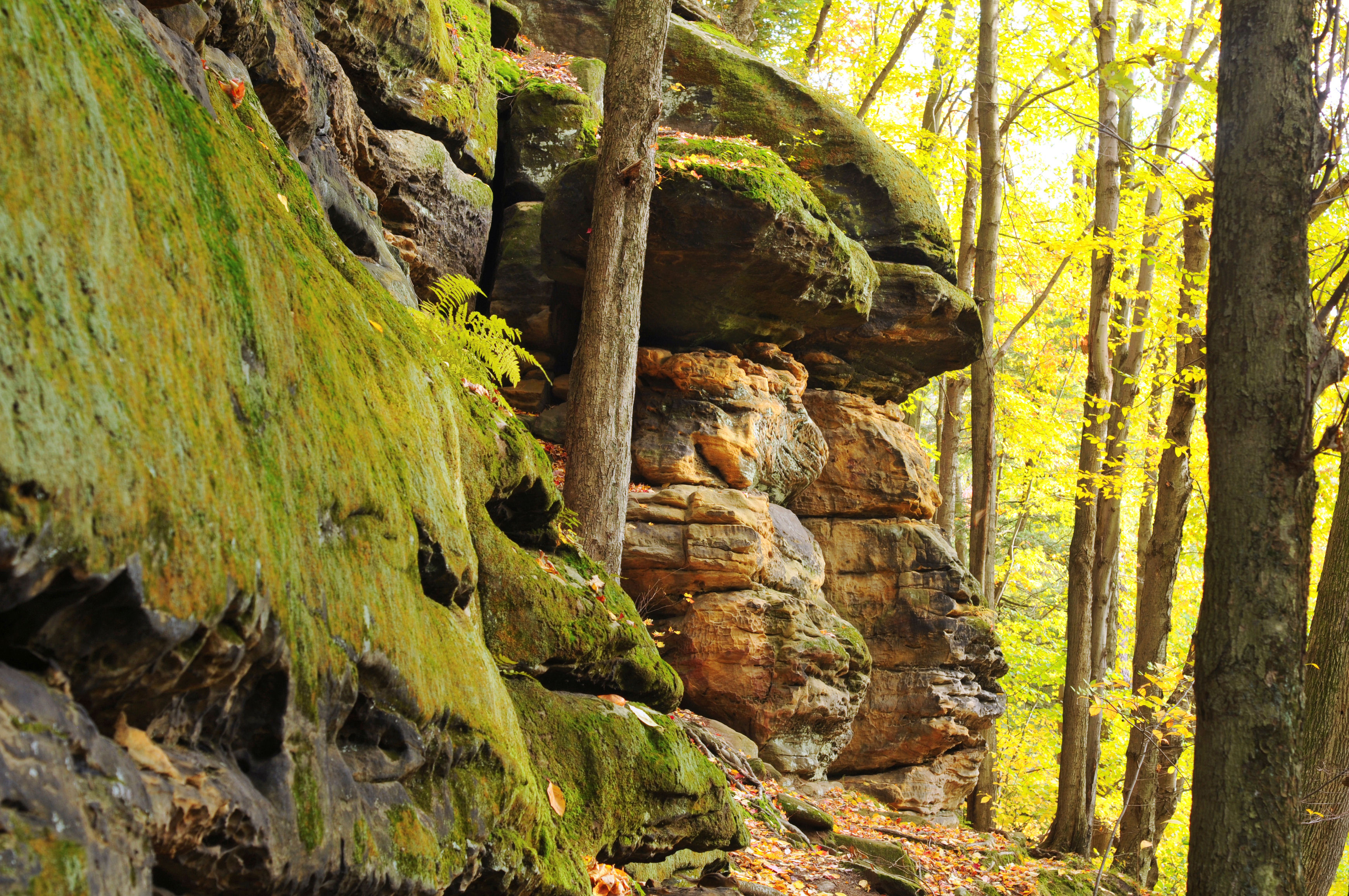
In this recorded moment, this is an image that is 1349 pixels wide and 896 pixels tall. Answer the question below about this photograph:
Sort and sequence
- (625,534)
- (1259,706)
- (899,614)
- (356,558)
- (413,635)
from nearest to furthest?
(356,558), (413,635), (1259,706), (625,534), (899,614)

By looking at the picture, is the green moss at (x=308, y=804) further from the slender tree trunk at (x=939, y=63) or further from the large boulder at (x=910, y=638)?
the slender tree trunk at (x=939, y=63)

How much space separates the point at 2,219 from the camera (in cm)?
146

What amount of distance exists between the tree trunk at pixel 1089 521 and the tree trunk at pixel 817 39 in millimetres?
6286

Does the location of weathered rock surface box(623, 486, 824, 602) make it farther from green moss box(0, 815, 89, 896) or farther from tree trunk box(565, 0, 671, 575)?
green moss box(0, 815, 89, 896)

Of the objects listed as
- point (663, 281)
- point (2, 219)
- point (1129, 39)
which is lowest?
point (2, 219)

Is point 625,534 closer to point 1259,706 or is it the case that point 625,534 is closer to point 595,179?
point 595,179

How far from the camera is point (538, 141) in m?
12.3

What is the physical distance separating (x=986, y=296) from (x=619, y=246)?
774cm

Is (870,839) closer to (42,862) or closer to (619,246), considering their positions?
(619,246)

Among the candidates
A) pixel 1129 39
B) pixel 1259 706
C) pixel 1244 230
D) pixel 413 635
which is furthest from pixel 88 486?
pixel 1129 39

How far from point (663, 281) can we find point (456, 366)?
5440 mm

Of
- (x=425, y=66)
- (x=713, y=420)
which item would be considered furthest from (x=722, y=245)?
(x=425, y=66)

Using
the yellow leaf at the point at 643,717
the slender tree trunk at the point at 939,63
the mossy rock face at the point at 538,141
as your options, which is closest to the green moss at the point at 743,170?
the mossy rock face at the point at 538,141

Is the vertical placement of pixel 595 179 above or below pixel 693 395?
above
